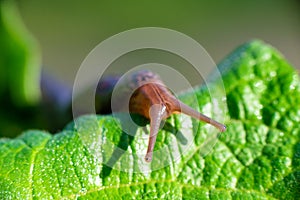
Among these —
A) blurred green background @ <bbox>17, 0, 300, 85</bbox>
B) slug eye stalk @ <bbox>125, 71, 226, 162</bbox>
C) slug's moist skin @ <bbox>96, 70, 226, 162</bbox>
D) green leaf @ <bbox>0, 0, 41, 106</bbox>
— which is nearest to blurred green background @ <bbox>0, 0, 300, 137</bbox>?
blurred green background @ <bbox>17, 0, 300, 85</bbox>

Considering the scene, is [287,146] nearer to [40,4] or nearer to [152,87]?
[152,87]

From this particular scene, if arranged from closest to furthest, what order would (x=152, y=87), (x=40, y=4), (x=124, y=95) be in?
1. (x=152, y=87)
2. (x=124, y=95)
3. (x=40, y=4)

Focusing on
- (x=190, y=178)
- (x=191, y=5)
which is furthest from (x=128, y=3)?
(x=190, y=178)

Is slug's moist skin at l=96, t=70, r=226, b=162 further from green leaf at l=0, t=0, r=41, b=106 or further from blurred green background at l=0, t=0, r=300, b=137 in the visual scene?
blurred green background at l=0, t=0, r=300, b=137

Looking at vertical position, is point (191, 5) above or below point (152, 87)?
above

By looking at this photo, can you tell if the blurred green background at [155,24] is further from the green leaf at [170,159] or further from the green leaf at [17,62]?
the green leaf at [170,159]

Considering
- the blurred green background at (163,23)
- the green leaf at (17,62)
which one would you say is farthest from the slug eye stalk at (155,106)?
the blurred green background at (163,23)

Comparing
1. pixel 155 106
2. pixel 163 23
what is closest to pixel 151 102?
pixel 155 106
